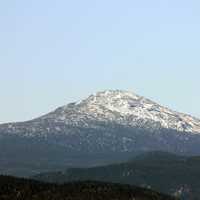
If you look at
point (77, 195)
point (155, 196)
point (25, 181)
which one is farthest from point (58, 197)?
point (155, 196)

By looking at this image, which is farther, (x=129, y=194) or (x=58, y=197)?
(x=129, y=194)

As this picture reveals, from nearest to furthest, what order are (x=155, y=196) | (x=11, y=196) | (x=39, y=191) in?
(x=11, y=196)
(x=39, y=191)
(x=155, y=196)

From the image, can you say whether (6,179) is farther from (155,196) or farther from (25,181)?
(155,196)

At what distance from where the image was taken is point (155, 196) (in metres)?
103

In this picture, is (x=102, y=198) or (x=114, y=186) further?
(x=114, y=186)

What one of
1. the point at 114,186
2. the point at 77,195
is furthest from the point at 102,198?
the point at 114,186

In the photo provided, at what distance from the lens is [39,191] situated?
89125mm

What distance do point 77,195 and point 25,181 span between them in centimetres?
1100

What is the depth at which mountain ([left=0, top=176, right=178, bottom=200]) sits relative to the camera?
86.2 meters

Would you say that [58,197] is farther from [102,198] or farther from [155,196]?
[155,196]

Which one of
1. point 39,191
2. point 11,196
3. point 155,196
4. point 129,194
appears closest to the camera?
point 11,196

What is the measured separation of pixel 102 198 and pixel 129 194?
692 cm

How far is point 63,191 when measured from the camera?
9275 cm

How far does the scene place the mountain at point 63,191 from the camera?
8618 centimetres
